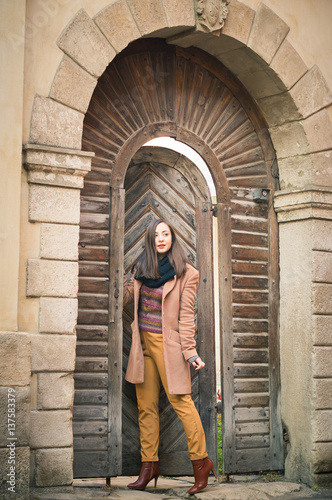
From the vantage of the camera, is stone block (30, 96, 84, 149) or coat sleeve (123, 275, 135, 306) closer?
stone block (30, 96, 84, 149)

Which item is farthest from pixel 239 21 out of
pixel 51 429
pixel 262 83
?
pixel 51 429

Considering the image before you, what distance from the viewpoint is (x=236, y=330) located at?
6621mm

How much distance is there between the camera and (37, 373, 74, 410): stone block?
5066 millimetres

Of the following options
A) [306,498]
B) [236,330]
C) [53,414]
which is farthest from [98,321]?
[306,498]

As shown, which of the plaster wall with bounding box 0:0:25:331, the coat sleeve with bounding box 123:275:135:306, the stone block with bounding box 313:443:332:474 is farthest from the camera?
the stone block with bounding box 313:443:332:474

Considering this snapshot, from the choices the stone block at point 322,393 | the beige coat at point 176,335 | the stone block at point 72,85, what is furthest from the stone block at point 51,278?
the stone block at point 322,393

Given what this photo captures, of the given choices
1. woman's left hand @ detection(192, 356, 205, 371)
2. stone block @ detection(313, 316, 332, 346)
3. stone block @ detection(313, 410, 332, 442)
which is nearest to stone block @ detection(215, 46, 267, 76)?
stone block @ detection(313, 316, 332, 346)

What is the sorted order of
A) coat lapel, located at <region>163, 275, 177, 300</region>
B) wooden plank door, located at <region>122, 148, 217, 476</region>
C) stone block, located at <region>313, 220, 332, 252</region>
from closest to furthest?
coat lapel, located at <region>163, 275, 177, 300</region>, wooden plank door, located at <region>122, 148, 217, 476</region>, stone block, located at <region>313, 220, 332, 252</region>

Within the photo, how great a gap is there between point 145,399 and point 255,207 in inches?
87.0

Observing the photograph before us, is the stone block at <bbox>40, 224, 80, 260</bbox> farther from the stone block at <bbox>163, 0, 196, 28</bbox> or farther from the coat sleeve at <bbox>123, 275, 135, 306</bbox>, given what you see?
the stone block at <bbox>163, 0, 196, 28</bbox>

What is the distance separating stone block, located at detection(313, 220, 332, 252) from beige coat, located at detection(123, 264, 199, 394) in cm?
137

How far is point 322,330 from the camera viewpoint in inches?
256

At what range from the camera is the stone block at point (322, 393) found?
6.39m

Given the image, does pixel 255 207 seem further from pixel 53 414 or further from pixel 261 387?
pixel 53 414
